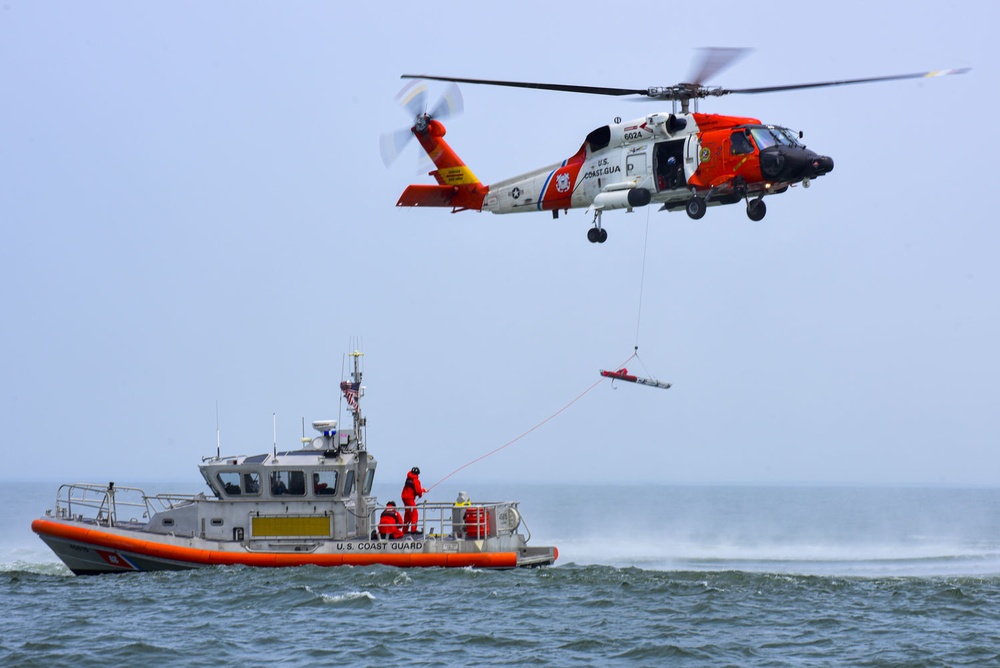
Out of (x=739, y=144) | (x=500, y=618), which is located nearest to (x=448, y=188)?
(x=739, y=144)

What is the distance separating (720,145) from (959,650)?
9.35m

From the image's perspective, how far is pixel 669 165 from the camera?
2216cm

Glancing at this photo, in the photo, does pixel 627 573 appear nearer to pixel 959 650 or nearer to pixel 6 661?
pixel 959 650

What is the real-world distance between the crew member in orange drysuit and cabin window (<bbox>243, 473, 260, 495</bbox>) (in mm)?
2364

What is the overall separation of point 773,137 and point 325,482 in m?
10.2

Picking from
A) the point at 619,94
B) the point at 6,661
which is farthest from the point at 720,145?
the point at 6,661

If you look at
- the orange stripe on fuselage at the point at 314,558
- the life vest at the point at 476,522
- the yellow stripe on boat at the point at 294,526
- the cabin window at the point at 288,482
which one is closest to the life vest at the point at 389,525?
the orange stripe on fuselage at the point at 314,558

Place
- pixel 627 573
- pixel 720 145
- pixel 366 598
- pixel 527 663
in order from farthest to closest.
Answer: pixel 627 573, pixel 720 145, pixel 366 598, pixel 527 663

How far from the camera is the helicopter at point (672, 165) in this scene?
20.9 meters

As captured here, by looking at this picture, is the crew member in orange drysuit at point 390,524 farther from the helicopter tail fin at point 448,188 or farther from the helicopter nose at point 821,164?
the helicopter nose at point 821,164

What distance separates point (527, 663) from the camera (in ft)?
52.6

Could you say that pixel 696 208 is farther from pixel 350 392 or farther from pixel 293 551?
pixel 293 551

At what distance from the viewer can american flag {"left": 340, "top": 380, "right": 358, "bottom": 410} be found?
22734 mm

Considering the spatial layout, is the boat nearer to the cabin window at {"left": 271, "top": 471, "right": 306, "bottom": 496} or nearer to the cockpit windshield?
the cabin window at {"left": 271, "top": 471, "right": 306, "bottom": 496}
